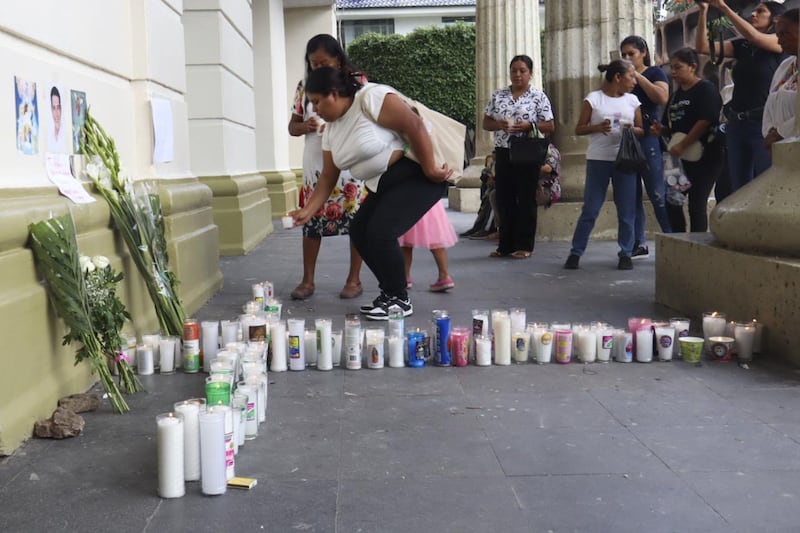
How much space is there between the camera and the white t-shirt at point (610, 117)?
26.7ft

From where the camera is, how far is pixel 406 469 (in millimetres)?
3195

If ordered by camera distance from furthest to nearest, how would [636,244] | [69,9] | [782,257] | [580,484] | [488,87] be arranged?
[488,87] < [636,244] < [782,257] < [69,9] < [580,484]

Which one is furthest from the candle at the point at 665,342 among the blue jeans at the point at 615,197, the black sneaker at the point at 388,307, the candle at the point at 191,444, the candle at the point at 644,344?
the blue jeans at the point at 615,197

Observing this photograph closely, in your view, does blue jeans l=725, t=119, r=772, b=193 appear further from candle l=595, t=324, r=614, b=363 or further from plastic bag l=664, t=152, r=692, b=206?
candle l=595, t=324, r=614, b=363

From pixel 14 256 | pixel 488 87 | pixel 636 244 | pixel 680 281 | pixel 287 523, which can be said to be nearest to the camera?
pixel 287 523

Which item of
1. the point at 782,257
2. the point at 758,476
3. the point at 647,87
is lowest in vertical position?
the point at 758,476

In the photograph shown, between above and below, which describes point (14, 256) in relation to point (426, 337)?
above

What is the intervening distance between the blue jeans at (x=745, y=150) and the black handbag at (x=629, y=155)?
70 cm

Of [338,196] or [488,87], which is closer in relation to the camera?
[338,196]

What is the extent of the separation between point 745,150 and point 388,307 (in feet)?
11.4

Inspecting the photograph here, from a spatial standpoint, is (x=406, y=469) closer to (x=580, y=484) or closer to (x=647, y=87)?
(x=580, y=484)

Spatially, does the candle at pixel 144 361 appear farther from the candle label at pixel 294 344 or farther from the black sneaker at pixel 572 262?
the black sneaker at pixel 572 262

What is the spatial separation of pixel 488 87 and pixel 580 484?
13649mm

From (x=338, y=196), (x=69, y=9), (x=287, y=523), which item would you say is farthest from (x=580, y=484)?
(x=338, y=196)
